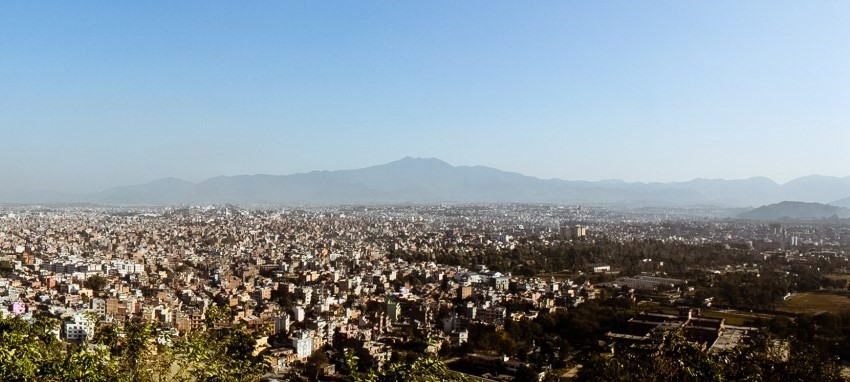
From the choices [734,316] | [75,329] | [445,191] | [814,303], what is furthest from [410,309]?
[445,191]

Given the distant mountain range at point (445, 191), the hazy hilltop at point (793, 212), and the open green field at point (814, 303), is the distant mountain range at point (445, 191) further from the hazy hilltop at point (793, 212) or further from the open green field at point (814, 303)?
the open green field at point (814, 303)

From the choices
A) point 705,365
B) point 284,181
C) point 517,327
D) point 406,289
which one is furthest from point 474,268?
point 284,181

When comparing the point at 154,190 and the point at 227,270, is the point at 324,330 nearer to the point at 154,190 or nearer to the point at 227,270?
the point at 227,270

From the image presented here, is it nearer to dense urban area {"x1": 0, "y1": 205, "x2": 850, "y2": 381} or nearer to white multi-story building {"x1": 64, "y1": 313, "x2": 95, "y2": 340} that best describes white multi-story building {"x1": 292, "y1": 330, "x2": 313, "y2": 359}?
dense urban area {"x1": 0, "y1": 205, "x2": 850, "y2": 381}

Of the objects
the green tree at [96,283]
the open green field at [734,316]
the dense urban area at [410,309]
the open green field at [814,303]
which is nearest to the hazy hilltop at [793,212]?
the dense urban area at [410,309]

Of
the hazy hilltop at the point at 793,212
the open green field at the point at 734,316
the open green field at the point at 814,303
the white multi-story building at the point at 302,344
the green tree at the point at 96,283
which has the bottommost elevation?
the open green field at the point at 734,316

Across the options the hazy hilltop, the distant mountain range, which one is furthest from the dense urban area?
the distant mountain range
